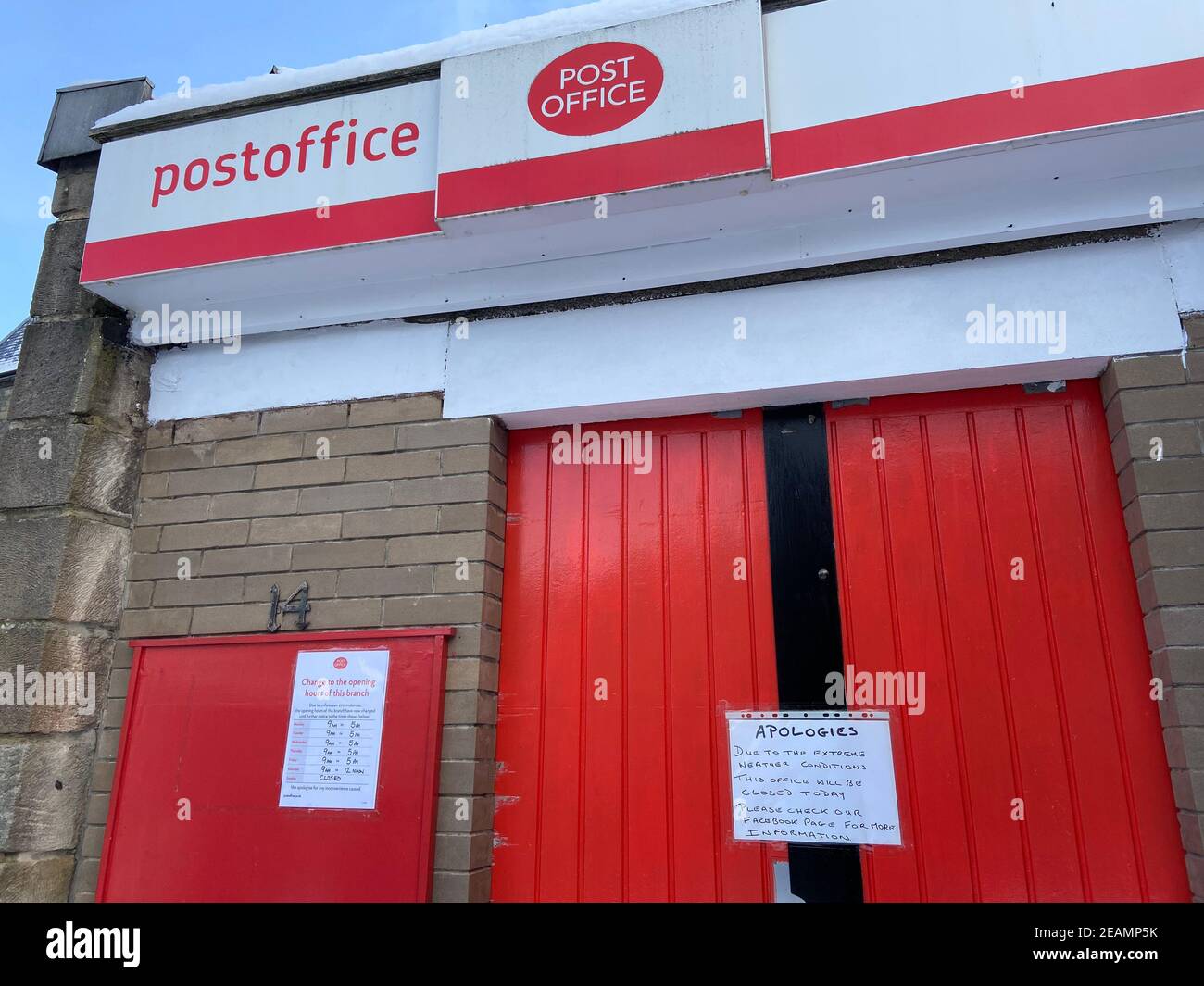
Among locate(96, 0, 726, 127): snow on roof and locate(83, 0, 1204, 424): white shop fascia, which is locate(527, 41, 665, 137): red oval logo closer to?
locate(83, 0, 1204, 424): white shop fascia

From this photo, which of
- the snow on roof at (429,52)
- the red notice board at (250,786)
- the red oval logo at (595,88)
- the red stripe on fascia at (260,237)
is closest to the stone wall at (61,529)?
the red notice board at (250,786)

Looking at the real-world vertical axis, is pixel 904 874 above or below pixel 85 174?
below

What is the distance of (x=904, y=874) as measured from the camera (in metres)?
2.83

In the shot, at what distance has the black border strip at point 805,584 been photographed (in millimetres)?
2881

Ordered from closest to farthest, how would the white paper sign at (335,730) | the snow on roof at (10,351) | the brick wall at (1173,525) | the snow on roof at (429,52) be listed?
the brick wall at (1173,525) → the white paper sign at (335,730) → the snow on roof at (429,52) → the snow on roof at (10,351)

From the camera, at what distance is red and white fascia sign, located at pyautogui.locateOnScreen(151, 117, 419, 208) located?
344 cm

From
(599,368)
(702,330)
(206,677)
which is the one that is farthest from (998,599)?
(206,677)

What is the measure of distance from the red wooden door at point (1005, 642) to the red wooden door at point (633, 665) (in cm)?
41

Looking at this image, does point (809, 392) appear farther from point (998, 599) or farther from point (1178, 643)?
point (1178, 643)

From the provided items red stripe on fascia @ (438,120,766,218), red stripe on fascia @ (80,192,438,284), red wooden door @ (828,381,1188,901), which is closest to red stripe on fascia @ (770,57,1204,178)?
red stripe on fascia @ (438,120,766,218)

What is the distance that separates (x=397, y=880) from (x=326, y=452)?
1.72m

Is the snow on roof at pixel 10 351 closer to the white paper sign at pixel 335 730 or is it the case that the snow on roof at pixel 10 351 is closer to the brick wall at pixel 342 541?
the brick wall at pixel 342 541

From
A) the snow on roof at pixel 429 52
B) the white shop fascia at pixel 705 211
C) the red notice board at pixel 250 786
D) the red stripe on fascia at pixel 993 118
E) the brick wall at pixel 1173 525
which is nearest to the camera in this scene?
the brick wall at pixel 1173 525

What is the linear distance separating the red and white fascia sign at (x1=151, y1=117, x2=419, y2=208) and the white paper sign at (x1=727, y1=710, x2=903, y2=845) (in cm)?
266
